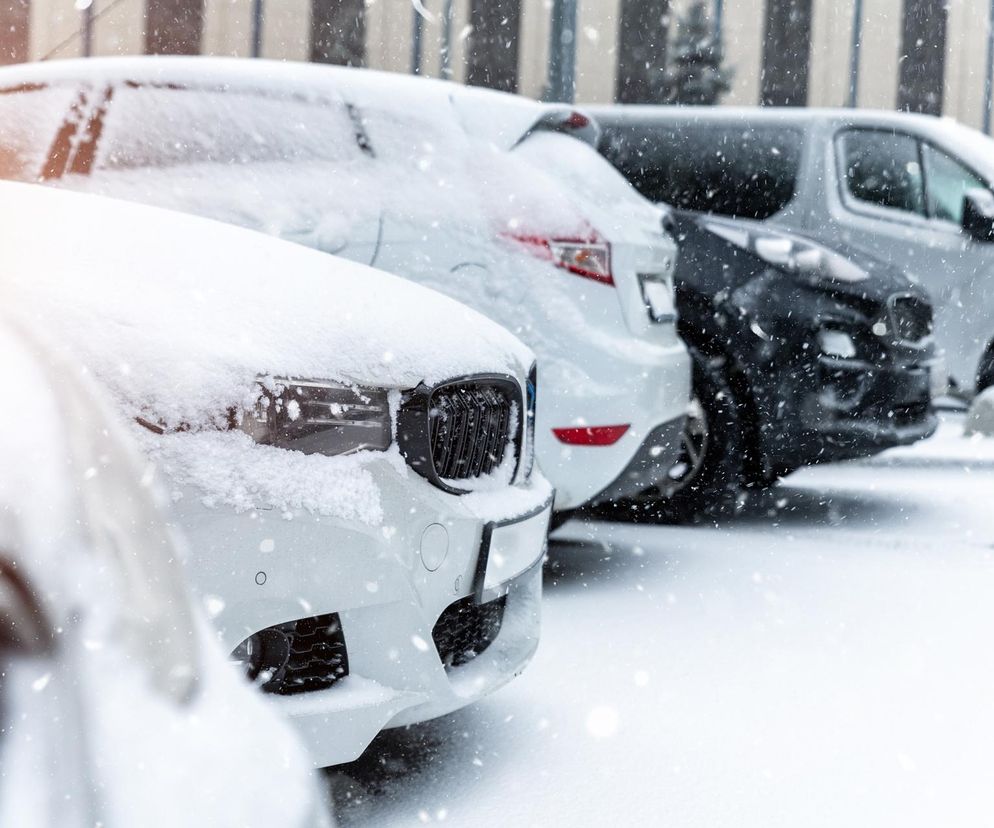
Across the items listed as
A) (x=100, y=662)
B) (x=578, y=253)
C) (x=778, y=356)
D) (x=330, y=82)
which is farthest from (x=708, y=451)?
(x=100, y=662)

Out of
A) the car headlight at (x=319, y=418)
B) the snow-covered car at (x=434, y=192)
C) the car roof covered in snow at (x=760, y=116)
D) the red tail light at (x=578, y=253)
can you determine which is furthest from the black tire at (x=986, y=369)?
the car headlight at (x=319, y=418)

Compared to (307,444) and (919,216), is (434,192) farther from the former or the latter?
(919,216)

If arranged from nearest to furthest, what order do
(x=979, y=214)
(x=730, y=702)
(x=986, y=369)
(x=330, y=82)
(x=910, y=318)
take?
(x=730, y=702) → (x=330, y=82) → (x=910, y=318) → (x=979, y=214) → (x=986, y=369)

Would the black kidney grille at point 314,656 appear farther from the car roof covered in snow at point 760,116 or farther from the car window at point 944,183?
the car window at point 944,183

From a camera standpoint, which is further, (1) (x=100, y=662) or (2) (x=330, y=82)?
(2) (x=330, y=82)

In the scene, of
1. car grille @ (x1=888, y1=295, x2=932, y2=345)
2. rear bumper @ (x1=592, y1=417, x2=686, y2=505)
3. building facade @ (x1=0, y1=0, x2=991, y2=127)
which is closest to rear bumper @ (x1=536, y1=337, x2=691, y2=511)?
rear bumper @ (x1=592, y1=417, x2=686, y2=505)

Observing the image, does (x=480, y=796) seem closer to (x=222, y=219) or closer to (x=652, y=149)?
(x=222, y=219)

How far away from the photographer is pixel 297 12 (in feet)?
81.8

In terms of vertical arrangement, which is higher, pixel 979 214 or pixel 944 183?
pixel 944 183

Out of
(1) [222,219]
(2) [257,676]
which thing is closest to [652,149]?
(1) [222,219]

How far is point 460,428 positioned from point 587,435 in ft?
5.63

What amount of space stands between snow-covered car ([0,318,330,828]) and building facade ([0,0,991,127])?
2147 centimetres

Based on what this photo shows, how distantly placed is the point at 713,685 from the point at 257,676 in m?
1.69

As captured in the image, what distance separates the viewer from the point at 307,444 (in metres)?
2.58
